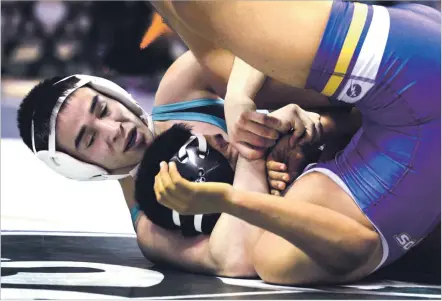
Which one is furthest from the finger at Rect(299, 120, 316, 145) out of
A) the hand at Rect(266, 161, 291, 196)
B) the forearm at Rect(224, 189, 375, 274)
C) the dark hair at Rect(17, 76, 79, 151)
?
the dark hair at Rect(17, 76, 79, 151)

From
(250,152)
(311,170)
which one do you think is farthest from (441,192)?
(250,152)

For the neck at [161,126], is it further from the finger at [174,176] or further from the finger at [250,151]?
the finger at [174,176]

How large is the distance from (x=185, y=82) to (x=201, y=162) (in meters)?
0.65

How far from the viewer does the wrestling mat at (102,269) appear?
8.42ft

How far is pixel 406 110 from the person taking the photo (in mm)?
2529

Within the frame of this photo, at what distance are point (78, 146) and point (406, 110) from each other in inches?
48.0

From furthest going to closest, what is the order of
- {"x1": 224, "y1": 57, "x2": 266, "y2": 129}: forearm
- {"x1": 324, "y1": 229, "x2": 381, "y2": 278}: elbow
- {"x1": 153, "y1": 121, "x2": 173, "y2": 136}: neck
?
{"x1": 153, "y1": 121, "x2": 173, "y2": 136}: neck, {"x1": 224, "y1": 57, "x2": 266, "y2": 129}: forearm, {"x1": 324, "y1": 229, "x2": 381, "y2": 278}: elbow

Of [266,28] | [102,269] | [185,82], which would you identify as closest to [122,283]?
[102,269]

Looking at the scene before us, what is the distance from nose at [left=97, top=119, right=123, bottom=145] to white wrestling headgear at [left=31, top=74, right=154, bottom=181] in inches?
5.3

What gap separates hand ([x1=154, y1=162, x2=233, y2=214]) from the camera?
2.38m

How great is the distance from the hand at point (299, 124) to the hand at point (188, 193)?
18.3 inches

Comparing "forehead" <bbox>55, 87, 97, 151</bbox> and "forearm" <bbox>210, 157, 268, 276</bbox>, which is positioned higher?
"forehead" <bbox>55, 87, 97, 151</bbox>

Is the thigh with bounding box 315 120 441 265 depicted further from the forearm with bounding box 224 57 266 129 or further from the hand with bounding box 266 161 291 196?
the forearm with bounding box 224 57 266 129

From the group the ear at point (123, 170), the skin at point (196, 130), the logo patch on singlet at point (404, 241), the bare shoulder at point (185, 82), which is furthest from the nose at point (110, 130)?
the logo patch on singlet at point (404, 241)
